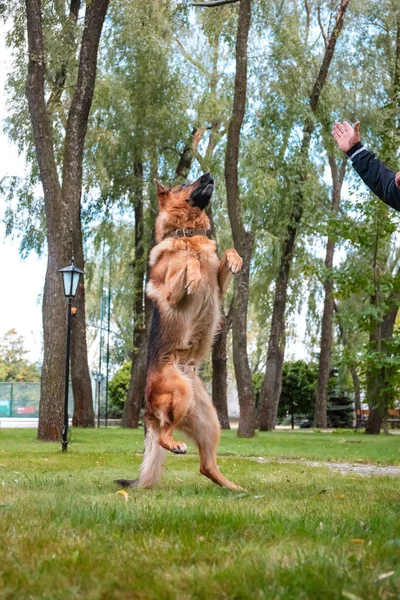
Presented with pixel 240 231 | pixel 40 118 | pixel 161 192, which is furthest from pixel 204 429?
pixel 240 231

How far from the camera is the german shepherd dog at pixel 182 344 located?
235 inches

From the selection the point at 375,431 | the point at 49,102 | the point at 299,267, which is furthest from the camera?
the point at 299,267

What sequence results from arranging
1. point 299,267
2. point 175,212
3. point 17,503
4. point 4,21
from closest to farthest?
1. point 17,503
2. point 175,212
3. point 4,21
4. point 299,267

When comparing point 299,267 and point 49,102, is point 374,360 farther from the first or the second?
point 49,102

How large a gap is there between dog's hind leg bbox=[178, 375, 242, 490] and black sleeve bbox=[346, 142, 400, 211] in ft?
7.50

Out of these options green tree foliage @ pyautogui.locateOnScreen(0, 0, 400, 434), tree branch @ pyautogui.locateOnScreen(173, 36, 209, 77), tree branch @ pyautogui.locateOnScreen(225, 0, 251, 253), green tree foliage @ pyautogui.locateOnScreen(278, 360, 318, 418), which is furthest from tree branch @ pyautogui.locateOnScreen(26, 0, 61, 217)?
green tree foliage @ pyautogui.locateOnScreen(278, 360, 318, 418)

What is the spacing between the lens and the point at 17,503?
15.9 ft

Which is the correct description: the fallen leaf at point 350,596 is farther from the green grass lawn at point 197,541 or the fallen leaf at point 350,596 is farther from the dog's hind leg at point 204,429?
the dog's hind leg at point 204,429

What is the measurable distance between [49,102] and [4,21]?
2666mm

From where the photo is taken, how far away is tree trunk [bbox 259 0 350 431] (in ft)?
70.4

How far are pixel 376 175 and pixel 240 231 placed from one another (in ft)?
44.4

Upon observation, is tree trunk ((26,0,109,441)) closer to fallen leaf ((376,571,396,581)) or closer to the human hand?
the human hand

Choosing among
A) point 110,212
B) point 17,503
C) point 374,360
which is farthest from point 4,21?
point 17,503

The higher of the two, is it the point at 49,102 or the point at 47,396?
the point at 49,102
